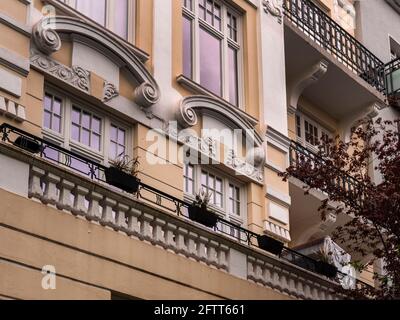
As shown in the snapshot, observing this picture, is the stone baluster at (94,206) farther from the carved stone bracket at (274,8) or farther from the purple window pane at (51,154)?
the carved stone bracket at (274,8)

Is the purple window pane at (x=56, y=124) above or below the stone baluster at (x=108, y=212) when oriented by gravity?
→ above

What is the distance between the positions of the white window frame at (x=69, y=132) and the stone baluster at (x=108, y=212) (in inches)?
61.0

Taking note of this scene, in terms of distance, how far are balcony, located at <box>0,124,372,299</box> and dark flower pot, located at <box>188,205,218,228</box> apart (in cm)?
13

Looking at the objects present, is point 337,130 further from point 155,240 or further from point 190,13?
point 155,240

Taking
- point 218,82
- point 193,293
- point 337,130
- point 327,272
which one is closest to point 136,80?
point 218,82

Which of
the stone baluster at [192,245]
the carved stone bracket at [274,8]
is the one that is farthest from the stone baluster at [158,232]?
the carved stone bracket at [274,8]

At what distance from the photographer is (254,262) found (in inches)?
→ 684

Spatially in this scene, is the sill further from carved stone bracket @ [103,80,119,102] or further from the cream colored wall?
the cream colored wall

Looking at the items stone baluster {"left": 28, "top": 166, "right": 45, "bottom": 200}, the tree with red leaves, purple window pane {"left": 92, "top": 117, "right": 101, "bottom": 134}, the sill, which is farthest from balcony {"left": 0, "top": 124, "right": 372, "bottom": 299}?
the sill

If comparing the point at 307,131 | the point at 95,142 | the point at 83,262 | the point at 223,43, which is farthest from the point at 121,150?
the point at 307,131

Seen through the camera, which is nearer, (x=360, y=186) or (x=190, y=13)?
(x=360, y=186)

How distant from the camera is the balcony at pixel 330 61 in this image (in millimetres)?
22812

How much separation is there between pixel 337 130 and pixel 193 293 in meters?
11.1

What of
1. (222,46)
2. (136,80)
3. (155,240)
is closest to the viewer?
(155,240)
